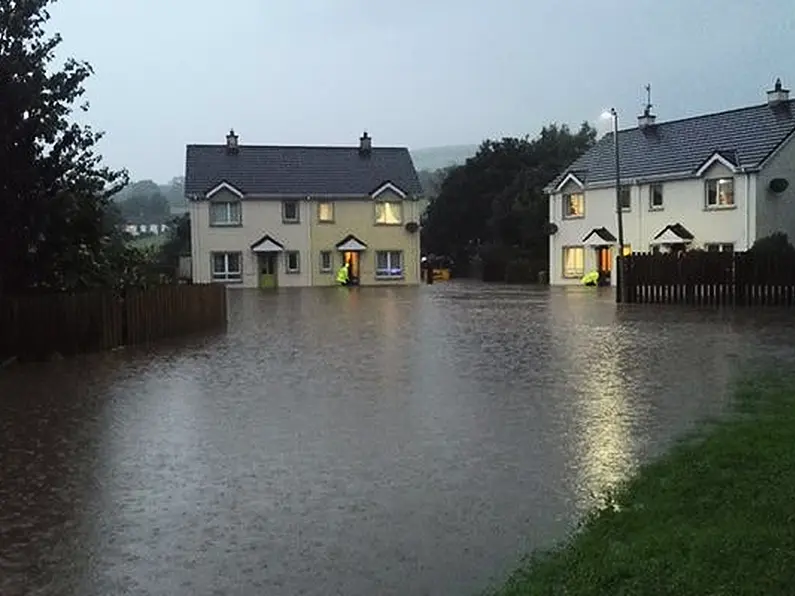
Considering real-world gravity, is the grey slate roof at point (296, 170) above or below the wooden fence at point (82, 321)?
above

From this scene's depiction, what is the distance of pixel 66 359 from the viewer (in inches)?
688

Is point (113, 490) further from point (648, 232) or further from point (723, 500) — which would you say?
point (648, 232)

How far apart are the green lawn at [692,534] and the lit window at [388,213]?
52.9 metres

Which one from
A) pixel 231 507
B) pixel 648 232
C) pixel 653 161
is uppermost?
pixel 653 161

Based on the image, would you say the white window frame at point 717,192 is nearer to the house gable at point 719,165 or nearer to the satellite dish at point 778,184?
the house gable at point 719,165

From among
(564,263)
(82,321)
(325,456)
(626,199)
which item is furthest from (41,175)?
(564,263)

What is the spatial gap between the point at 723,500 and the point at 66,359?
13690 millimetres

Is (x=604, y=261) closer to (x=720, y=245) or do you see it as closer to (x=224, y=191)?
(x=720, y=245)

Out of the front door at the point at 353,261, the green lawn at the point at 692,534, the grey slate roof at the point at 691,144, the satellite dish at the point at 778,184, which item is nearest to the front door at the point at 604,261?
the grey slate roof at the point at 691,144

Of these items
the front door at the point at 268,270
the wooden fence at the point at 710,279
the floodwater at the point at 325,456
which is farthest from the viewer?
the front door at the point at 268,270

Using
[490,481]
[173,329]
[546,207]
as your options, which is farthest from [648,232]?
[490,481]

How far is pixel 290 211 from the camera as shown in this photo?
5944cm

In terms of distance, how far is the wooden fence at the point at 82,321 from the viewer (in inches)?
693

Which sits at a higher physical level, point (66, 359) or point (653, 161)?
point (653, 161)
